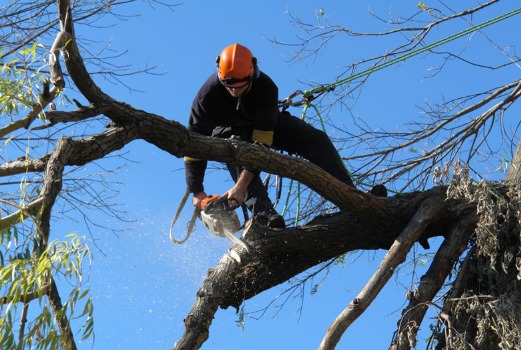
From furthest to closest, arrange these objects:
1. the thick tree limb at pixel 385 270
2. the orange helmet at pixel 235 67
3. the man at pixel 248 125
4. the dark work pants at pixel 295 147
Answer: the dark work pants at pixel 295 147 < the man at pixel 248 125 < the orange helmet at pixel 235 67 < the thick tree limb at pixel 385 270

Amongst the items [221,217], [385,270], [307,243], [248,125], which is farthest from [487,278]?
[248,125]

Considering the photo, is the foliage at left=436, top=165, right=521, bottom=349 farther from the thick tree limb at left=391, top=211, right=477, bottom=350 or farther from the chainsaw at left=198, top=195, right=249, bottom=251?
the chainsaw at left=198, top=195, right=249, bottom=251

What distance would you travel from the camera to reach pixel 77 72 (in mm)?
5801

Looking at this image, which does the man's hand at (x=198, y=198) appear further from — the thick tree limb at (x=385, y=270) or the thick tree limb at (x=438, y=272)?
the thick tree limb at (x=438, y=272)

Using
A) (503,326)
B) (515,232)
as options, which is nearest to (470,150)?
(515,232)

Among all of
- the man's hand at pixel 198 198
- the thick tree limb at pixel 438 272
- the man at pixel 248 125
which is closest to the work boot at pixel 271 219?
the man at pixel 248 125

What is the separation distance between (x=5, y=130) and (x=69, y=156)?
48 cm

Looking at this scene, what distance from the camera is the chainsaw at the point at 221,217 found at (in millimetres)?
7176

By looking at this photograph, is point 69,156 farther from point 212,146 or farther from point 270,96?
point 270,96

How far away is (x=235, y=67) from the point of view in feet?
22.9

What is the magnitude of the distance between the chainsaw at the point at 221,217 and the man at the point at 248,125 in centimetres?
11

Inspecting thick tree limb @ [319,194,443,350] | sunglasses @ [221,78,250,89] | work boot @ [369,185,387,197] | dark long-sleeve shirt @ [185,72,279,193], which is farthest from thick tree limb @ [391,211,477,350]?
sunglasses @ [221,78,250,89]

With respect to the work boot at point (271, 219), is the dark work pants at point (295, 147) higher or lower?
A: higher

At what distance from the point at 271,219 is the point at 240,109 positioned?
33.2 inches
